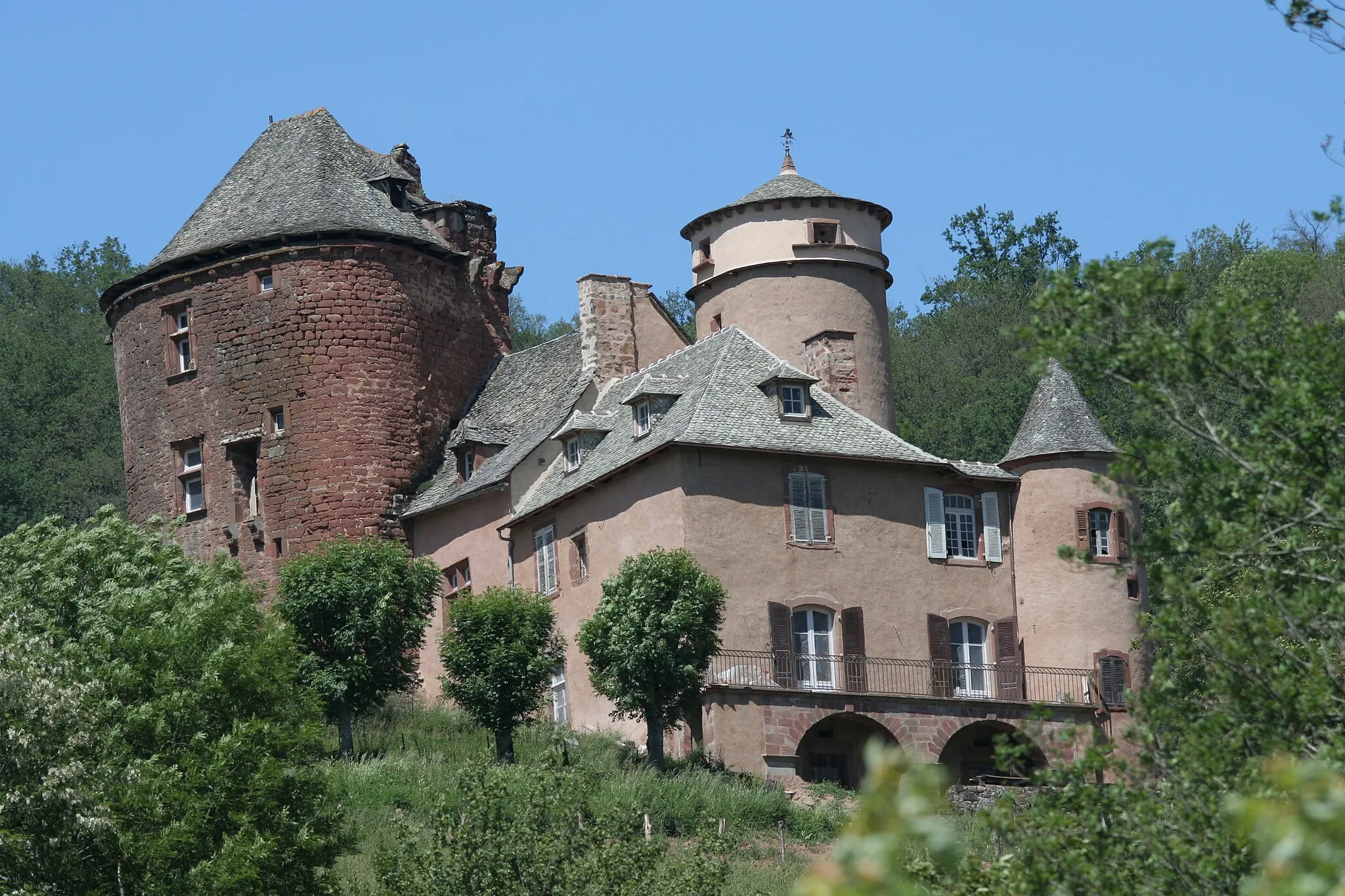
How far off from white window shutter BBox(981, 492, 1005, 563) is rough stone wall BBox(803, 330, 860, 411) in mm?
3703

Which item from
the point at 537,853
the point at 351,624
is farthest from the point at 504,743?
the point at 537,853

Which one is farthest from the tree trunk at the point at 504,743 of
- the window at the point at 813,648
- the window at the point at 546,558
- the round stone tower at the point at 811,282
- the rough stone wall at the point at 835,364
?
the round stone tower at the point at 811,282

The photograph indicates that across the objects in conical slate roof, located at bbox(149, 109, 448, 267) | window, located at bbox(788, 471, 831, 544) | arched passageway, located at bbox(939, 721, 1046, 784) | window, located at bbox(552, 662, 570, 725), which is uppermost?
conical slate roof, located at bbox(149, 109, 448, 267)

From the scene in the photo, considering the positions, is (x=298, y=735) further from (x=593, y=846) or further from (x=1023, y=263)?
(x=1023, y=263)

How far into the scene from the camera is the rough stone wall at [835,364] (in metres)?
47.4

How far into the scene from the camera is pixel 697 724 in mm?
40281

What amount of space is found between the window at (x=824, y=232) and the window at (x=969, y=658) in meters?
9.65

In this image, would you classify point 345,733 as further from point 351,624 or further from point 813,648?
point 813,648

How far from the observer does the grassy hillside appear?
3372cm

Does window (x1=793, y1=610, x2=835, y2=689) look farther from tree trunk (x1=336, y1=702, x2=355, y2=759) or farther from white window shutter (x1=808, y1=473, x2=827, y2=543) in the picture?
tree trunk (x1=336, y1=702, x2=355, y2=759)

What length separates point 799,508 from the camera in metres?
42.8

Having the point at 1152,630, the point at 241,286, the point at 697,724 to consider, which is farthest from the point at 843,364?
the point at 1152,630

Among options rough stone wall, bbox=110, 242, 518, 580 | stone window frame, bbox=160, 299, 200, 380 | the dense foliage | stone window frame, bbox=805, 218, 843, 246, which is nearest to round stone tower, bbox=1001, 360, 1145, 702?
stone window frame, bbox=805, 218, 843, 246

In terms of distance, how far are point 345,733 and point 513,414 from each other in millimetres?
11521
